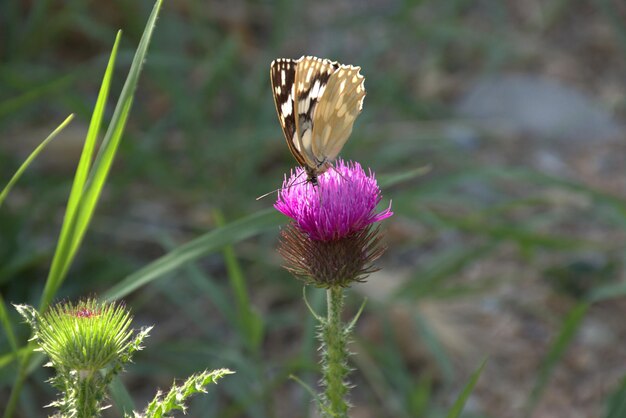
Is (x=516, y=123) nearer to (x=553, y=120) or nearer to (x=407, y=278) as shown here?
(x=553, y=120)

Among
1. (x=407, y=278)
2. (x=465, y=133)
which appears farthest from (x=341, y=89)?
(x=465, y=133)

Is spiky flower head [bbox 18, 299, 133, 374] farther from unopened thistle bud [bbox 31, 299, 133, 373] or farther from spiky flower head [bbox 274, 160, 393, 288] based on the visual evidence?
spiky flower head [bbox 274, 160, 393, 288]

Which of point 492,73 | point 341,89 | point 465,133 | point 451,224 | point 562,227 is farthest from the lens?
point 492,73

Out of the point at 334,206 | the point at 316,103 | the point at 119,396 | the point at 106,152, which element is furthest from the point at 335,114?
the point at 119,396

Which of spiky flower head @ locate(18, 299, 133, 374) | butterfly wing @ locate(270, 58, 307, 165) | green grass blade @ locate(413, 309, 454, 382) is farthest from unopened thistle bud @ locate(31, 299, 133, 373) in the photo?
green grass blade @ locate(413, 309, 454, 382)

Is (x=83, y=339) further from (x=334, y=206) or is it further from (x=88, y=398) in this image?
(x=334, y=206)

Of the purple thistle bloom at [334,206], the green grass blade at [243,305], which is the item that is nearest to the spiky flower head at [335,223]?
the purple thistle bloom at [334,206]
